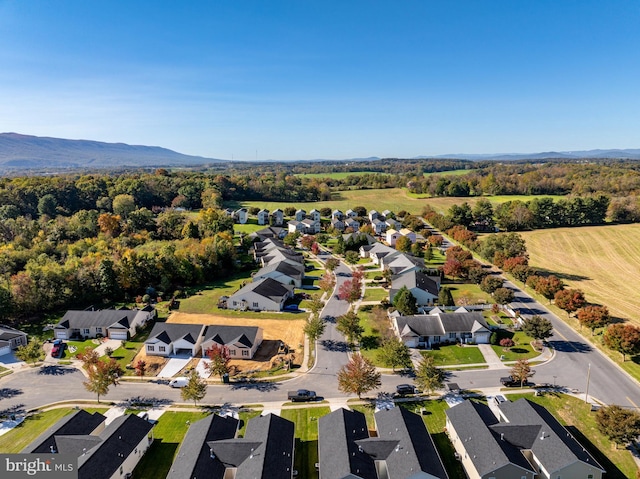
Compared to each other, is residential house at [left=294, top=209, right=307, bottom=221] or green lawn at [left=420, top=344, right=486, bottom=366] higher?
residential house at [left=294, top=209, right=307, bottom=221]

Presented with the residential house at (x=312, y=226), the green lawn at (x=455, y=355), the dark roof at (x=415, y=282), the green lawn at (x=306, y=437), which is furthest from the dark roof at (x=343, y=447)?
the residential house at (x=312, y=226)

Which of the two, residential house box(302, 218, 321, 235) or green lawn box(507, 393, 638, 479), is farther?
residential house box(302, 218, 321, 235)

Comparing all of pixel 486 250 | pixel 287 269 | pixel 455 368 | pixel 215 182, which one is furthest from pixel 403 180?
pixel 455 368

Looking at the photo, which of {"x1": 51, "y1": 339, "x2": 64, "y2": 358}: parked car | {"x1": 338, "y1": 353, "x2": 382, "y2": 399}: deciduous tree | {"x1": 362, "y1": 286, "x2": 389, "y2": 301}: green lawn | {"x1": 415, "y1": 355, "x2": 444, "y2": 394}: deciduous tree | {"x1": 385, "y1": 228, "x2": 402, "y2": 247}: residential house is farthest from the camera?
{"x1": 385, "y1": 228, "x2": 402, "y2": 247}: residential house

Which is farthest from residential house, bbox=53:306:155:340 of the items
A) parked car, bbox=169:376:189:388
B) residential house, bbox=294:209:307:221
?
residential house, bbox=294:209:307:221

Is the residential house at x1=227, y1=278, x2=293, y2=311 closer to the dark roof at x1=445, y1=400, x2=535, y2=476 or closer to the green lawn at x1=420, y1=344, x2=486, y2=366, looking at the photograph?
the green lawn at x1=420, y1=344, x2=486, y2=366

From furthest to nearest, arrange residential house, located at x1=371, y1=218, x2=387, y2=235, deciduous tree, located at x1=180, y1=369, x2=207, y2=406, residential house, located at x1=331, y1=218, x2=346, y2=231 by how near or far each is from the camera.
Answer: residential house, located at x1=331, y1=218, x2=346, y2=231 → residential house, located at x1=371, y1=218, x2=387, y2=235 → deciduous tree, located at x1=180, y1=369, x2=207, y2=406

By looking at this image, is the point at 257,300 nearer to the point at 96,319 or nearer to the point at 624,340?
the point at 96,319

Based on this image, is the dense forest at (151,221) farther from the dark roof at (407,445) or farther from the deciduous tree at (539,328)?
the deciduous tree at (539,328)
